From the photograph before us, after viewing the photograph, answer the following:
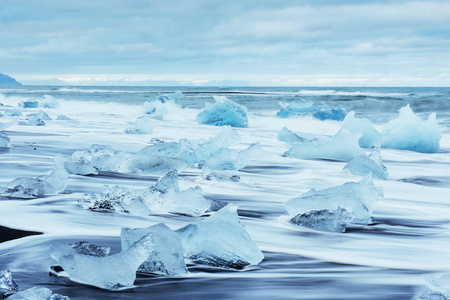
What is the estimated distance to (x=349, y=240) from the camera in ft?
8.00

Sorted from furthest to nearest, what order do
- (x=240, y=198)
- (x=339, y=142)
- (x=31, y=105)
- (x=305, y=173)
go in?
1. (x=31, y=105)
2. (x=339, y=142)
3. (x=305, y=173)
4. (x=240, y=198)

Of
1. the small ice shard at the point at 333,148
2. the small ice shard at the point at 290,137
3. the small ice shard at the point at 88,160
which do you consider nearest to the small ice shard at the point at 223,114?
the small ice shard at the point at 290,137

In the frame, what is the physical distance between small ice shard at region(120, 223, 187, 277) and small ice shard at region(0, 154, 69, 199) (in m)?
1.38

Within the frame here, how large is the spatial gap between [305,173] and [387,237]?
212 cm

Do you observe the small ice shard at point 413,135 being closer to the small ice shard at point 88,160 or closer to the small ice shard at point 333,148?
the small ice shard at point 333,148

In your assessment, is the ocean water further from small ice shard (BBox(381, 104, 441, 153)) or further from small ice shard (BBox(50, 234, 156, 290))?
small ice shard (BBox(381, 104, 441, 153))

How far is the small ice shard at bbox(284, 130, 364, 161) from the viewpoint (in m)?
5.67

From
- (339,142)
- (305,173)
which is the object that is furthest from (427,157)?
(305,173)

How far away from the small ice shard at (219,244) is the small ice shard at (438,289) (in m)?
0.64

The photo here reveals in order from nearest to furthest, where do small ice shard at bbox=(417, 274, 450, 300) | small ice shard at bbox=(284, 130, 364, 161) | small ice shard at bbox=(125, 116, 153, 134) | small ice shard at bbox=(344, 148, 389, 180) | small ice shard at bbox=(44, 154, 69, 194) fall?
small ice shard at bbox=(417, 274, 450, 300), small ice shard at bbox=(44, 154, 69, 194), small ice shard at bbox=(344, 148, 389, 180), small ice shard at bbox=(284, 130, 364, 161), small ice shard at bbox=(125, 116, 153, 134)

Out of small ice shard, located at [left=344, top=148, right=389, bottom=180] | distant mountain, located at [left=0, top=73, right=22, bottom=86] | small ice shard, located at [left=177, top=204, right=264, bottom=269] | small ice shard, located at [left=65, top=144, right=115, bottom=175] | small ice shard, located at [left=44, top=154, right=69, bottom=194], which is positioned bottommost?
small ice shard, located at [left=177, top=204, right=264, bottom=269]

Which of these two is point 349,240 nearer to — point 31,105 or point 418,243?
point 418,243

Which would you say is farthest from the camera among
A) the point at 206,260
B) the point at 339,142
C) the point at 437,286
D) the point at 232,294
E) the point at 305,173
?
the point at 339,142

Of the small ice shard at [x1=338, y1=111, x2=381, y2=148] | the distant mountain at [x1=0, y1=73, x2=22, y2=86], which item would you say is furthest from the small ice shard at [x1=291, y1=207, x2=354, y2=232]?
the distant mountain at [x1=0, y1=73, x2=22, y2=86]
